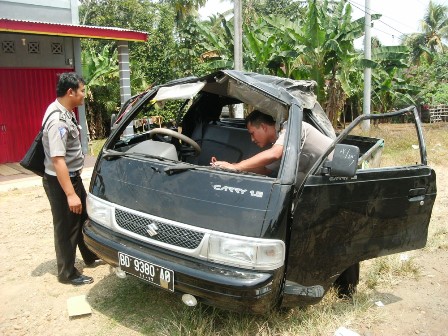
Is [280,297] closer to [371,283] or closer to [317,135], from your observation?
[317,135]

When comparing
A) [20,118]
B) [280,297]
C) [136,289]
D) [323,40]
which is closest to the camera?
[280,297]

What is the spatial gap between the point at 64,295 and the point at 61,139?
136 centimetres

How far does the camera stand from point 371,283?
406 cm

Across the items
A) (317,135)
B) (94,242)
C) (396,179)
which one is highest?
(317,135)

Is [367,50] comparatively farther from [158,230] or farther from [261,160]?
[158,230]

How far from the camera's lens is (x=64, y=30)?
927 centimetres

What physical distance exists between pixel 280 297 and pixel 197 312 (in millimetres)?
741

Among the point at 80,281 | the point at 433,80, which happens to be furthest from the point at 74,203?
the point at 433,80

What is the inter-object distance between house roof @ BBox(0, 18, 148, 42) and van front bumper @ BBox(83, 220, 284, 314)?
23.7ft

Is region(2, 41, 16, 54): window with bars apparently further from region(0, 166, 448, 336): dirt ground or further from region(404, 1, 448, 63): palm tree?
region(404, 1, 448, 63): palm tree

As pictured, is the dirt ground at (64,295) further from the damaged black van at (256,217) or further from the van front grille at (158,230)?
the van front grille at (158,230)

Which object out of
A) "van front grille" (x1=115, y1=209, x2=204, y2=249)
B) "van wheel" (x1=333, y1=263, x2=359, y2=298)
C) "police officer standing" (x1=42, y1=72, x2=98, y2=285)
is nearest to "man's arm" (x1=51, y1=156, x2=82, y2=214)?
"police officer standing" (x1=42, y1=72, x2=98, y2=285)

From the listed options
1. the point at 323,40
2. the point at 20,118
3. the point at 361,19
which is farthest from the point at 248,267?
the point at 361,19

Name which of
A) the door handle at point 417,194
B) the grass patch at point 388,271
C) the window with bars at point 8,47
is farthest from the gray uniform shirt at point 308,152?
the window with bars at point 8,47
